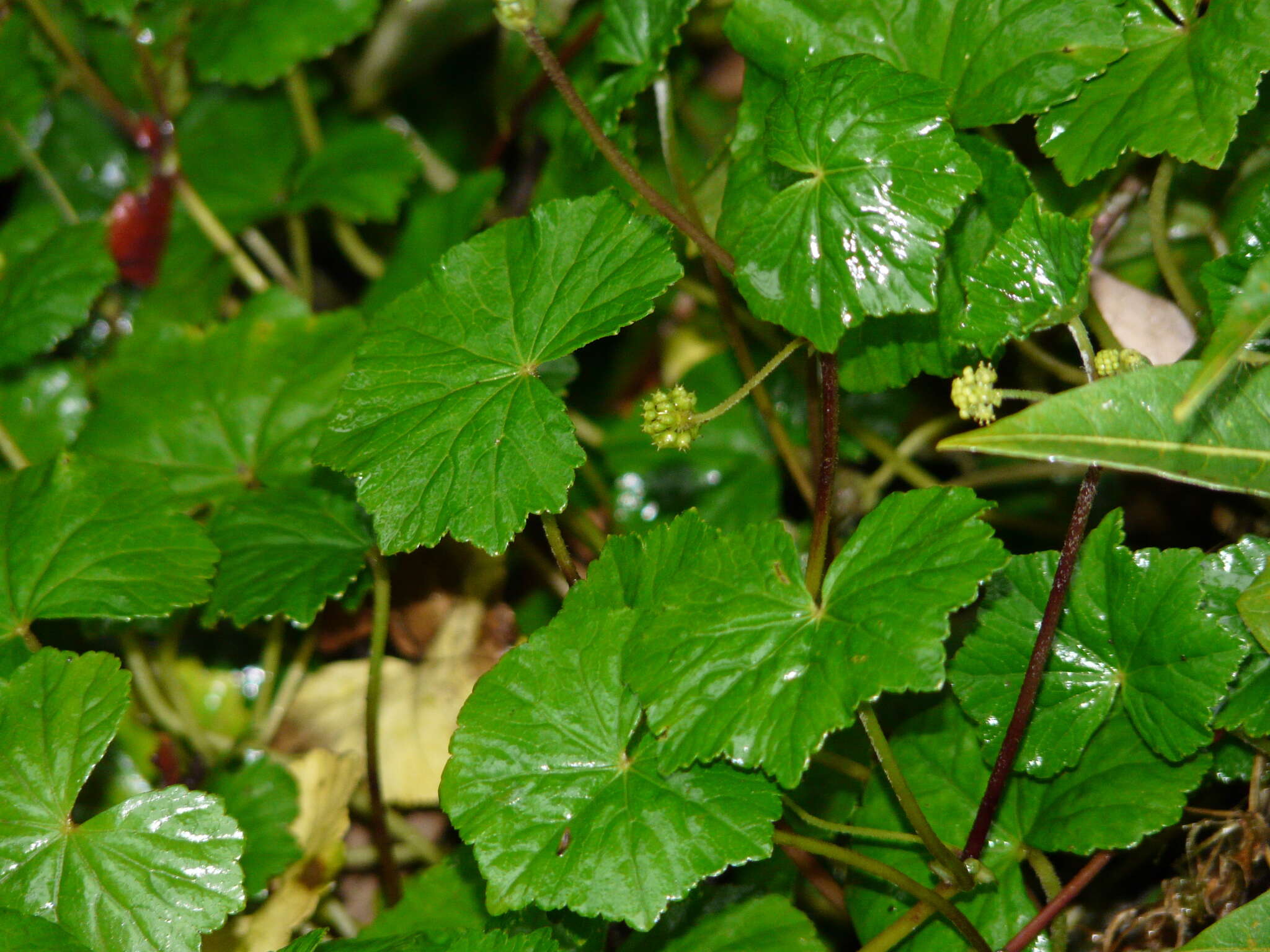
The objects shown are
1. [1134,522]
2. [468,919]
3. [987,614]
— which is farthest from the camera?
[1134,522]

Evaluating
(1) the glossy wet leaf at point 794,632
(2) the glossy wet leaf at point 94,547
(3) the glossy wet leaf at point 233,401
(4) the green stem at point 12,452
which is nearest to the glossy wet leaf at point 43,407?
(4) the green stem at point 12,452

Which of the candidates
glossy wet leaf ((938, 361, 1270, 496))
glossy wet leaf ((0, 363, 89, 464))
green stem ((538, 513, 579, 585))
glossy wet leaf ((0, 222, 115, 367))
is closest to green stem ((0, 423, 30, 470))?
glossy wet leaf ((0, 363, 89, 464))

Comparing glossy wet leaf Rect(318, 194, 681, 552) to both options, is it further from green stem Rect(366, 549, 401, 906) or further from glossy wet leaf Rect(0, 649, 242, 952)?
glossy wet leaf Rect(0, 649, 242, 952)

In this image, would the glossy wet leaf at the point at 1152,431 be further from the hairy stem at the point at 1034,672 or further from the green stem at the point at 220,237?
the green stem at the point at 220,237

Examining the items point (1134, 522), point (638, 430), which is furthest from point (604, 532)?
point (1134, 522)

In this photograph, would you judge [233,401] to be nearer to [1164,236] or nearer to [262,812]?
[262,812]

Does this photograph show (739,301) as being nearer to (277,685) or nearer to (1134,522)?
(1134,522)
